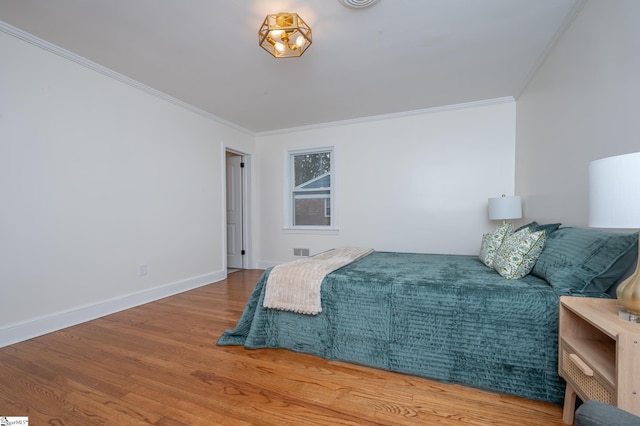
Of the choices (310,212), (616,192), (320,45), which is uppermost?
(320,45)

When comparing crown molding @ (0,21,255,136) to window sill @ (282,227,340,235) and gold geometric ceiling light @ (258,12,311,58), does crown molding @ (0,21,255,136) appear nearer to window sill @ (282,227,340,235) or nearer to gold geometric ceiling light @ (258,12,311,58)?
gold geometric ceiling light @ (258,12,311,58)

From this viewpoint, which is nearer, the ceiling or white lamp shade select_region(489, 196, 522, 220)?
the ceiling

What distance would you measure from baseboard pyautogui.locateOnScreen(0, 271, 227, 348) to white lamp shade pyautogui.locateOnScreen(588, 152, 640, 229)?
11.6ft

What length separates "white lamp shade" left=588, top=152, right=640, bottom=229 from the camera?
2.76 feet

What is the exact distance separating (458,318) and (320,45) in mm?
2283

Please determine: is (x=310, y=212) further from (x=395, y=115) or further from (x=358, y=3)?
(x=358, y=3)

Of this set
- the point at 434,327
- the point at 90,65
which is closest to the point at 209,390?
the point at 434,327

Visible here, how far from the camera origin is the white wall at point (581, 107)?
1.43 metres

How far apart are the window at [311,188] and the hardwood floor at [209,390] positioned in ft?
8.69

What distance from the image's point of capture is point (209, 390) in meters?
1.49

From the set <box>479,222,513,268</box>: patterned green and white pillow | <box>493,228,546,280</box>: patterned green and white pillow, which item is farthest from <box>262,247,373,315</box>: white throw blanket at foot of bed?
<box>479,222,513,268</box>: patterned green and white pillow

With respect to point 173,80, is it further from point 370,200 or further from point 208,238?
point 370,200

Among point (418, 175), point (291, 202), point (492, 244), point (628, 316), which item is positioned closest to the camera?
point (628, 316)

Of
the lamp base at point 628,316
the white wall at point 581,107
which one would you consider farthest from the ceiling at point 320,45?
the lamp base at point 628,316
